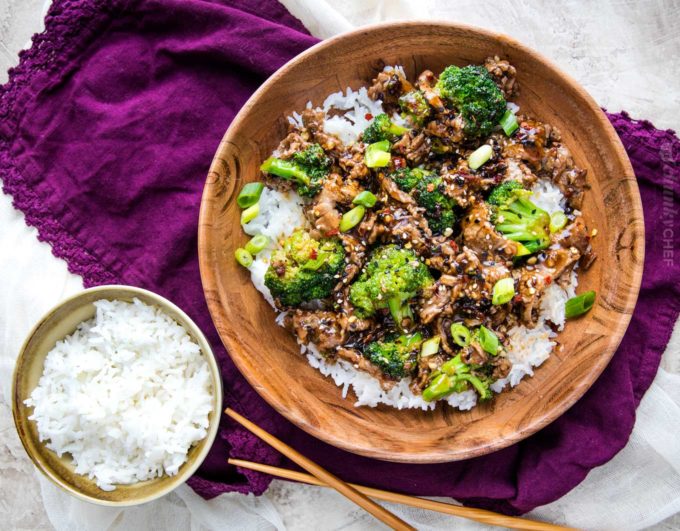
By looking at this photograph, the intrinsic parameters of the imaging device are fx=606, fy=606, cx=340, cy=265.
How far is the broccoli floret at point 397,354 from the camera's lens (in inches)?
141

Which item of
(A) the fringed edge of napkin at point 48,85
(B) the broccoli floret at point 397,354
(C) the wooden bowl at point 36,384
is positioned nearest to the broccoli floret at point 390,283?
(B) the broccoli floret at point 397,354

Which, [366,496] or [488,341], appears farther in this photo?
[366,496]

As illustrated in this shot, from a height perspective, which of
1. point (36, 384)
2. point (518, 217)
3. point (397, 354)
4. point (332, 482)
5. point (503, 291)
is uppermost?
point (518, 217)

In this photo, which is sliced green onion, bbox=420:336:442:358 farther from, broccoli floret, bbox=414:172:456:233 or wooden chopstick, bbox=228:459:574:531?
A: wooden chopstick, bbox=228:459:574:531

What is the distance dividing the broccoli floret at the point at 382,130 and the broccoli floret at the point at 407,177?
23 cm

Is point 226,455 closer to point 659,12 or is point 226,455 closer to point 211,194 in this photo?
point 211,194

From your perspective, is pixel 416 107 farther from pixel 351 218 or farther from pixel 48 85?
pixel 48 85

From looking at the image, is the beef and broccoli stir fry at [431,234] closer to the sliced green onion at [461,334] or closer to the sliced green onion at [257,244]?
the sliced green onion at [461,334]

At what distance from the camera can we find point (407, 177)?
3.62 metres

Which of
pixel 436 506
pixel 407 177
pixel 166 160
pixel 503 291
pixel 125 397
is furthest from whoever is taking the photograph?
pixel 166 160

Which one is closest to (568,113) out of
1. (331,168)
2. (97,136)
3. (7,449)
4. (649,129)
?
(649,129)

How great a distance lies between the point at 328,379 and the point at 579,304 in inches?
63.4

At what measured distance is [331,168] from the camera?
3758 millimetres

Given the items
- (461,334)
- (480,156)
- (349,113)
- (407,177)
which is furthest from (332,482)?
(349,113)
